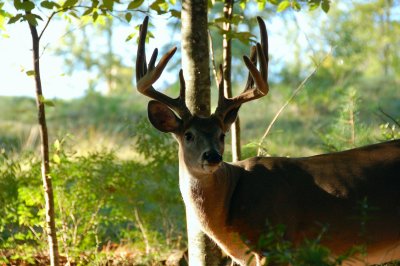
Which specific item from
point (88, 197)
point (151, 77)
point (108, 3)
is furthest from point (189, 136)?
point (88, 197)

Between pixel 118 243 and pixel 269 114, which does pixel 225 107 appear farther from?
pixel 269 114

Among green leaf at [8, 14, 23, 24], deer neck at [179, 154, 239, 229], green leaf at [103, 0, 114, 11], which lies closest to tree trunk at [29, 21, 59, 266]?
green leaf at [8, 14, 23, 24]

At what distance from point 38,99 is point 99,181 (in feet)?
5.53

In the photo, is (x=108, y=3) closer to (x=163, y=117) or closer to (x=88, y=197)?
(x=163, y=117)

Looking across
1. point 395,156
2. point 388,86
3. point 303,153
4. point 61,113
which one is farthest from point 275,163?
point 388,86

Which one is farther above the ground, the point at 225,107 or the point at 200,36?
the point at 200,36

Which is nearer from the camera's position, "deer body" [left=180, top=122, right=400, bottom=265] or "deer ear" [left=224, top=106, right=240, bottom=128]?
"deer body" [left=180, top=122, right=400, bottom=265]

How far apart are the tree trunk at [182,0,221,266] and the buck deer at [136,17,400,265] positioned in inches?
9.4

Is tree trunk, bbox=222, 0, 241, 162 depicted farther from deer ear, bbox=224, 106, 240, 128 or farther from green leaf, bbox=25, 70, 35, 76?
green leaf, bbox=25, 70, 35, 76

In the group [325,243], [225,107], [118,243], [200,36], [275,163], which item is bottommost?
[118,243]

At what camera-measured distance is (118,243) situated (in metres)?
10.0

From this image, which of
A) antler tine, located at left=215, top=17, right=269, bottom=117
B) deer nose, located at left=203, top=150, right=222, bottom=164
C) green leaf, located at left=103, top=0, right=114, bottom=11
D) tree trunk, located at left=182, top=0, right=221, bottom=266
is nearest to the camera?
deer nose, located at left=203, top=150, right=222, bottom=164

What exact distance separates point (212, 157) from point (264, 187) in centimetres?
56

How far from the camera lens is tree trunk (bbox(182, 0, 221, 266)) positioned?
6.65 m
